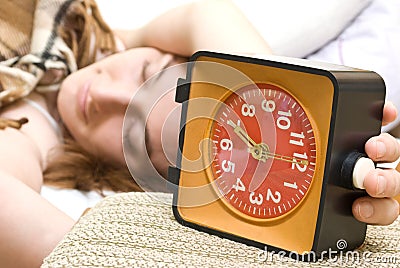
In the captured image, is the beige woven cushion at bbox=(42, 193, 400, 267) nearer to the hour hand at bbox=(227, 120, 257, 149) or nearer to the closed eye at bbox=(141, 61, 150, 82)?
the hour hand at bbox=(227, 120, 257, 149)

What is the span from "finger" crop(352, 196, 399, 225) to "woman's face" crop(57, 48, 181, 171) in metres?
0.64

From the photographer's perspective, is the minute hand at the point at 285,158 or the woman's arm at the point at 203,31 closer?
the minute hand at the point at 285,158

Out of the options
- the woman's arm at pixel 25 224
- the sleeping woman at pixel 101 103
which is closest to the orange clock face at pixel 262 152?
the woman's arm at pixel 25 224

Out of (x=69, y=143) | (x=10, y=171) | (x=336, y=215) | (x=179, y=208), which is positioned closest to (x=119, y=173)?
(x=69, y=143)

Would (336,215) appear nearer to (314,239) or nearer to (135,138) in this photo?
(314,239)

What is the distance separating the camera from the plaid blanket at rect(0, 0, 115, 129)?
1.25 meters

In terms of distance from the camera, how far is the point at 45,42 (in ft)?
4.27

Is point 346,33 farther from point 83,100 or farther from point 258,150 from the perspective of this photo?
point 258,150

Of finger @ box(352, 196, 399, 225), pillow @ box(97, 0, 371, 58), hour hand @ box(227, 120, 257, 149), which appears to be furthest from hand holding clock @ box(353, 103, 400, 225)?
pillow @ box(97, 0, 371, 58)

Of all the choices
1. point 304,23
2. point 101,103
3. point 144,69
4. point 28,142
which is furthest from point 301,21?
point 28,142

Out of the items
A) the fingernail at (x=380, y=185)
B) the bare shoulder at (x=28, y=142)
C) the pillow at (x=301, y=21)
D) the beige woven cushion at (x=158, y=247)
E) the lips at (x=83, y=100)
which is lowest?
the bare shoulder at (x=28, y=142)

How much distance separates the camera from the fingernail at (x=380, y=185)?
0.59m

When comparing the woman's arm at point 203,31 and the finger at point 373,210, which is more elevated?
the finger at point 373,210

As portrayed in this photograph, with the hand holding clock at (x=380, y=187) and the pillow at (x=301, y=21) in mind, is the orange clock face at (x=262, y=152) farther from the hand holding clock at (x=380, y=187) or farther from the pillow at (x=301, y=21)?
the pillow at (x=301, y=21)
